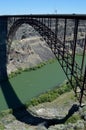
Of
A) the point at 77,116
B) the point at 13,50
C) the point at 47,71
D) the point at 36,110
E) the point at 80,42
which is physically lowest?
the point at 80,42

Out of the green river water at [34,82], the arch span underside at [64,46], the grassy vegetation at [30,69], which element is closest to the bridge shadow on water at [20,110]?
the green river water at [34,82]

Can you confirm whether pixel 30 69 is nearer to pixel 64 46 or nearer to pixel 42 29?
pixel 42 29

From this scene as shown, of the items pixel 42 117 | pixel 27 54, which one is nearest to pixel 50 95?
pixel 42 117

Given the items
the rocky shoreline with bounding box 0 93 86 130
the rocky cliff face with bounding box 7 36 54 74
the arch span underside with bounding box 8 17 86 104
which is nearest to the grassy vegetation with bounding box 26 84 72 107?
the rocky shoreline with bounding box 0 93 86 130

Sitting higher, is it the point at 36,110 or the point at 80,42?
the point at 36,110

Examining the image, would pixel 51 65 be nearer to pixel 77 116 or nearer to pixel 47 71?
pixel 47 71

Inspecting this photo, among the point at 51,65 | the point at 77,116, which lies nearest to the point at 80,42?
the point at 51,65

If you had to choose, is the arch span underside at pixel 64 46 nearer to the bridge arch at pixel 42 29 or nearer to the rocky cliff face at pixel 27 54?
the bridge arch at pixel 42 29

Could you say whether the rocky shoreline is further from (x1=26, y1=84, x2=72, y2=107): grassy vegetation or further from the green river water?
the green river water
